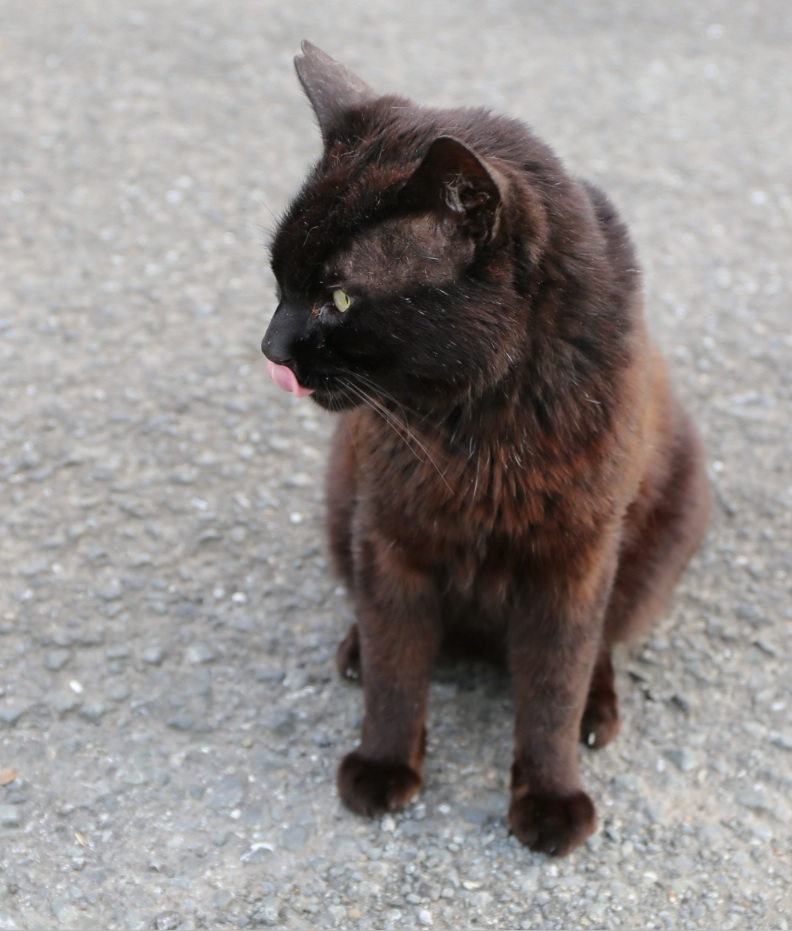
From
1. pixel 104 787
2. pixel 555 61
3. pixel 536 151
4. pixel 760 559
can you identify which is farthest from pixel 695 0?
→ pixel 104 787

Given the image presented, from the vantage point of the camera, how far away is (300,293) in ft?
6.93

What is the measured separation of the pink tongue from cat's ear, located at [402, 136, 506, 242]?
42cm

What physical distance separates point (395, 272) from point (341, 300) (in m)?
0.12

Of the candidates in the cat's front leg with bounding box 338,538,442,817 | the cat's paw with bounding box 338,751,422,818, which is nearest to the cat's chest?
the cat's front leg with bounding box 338,538,442,817

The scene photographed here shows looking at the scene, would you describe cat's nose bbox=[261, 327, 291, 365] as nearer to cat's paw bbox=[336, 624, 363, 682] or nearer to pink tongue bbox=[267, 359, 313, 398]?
pink tongue bbox=[267, 359, 313, 398]

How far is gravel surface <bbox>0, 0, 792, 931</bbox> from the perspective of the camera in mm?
2422

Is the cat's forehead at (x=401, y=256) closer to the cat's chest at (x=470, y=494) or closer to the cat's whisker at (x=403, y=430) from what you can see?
the cat's whisker at (x=403, y=430)

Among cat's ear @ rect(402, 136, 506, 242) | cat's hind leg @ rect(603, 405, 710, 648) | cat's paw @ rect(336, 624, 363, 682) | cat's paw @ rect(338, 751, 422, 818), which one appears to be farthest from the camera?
cat's paw @ rect(336, 624, 363, 682)

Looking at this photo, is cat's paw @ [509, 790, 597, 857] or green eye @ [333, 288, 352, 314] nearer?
green eye @ [333, 288, 352, 314]

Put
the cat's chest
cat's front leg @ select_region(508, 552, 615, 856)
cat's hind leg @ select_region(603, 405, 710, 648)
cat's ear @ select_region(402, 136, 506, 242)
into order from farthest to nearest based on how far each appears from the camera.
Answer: cat's hind leg @ select_region(603, 405, 710, 648), cat's front leg @ select_region(508, 552, 615, 856), the cat's chest, cat's ear @ select_region(402, 136, 506, 242)

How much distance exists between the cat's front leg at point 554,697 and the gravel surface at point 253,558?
82mm

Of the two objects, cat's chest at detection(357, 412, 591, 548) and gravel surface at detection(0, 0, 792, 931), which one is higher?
cat's chest at detection(357, 412, 591, 548)

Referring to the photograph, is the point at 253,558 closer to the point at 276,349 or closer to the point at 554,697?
the point at 554,697

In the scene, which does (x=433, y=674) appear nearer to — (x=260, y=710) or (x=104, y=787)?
(x=260, y=710)
